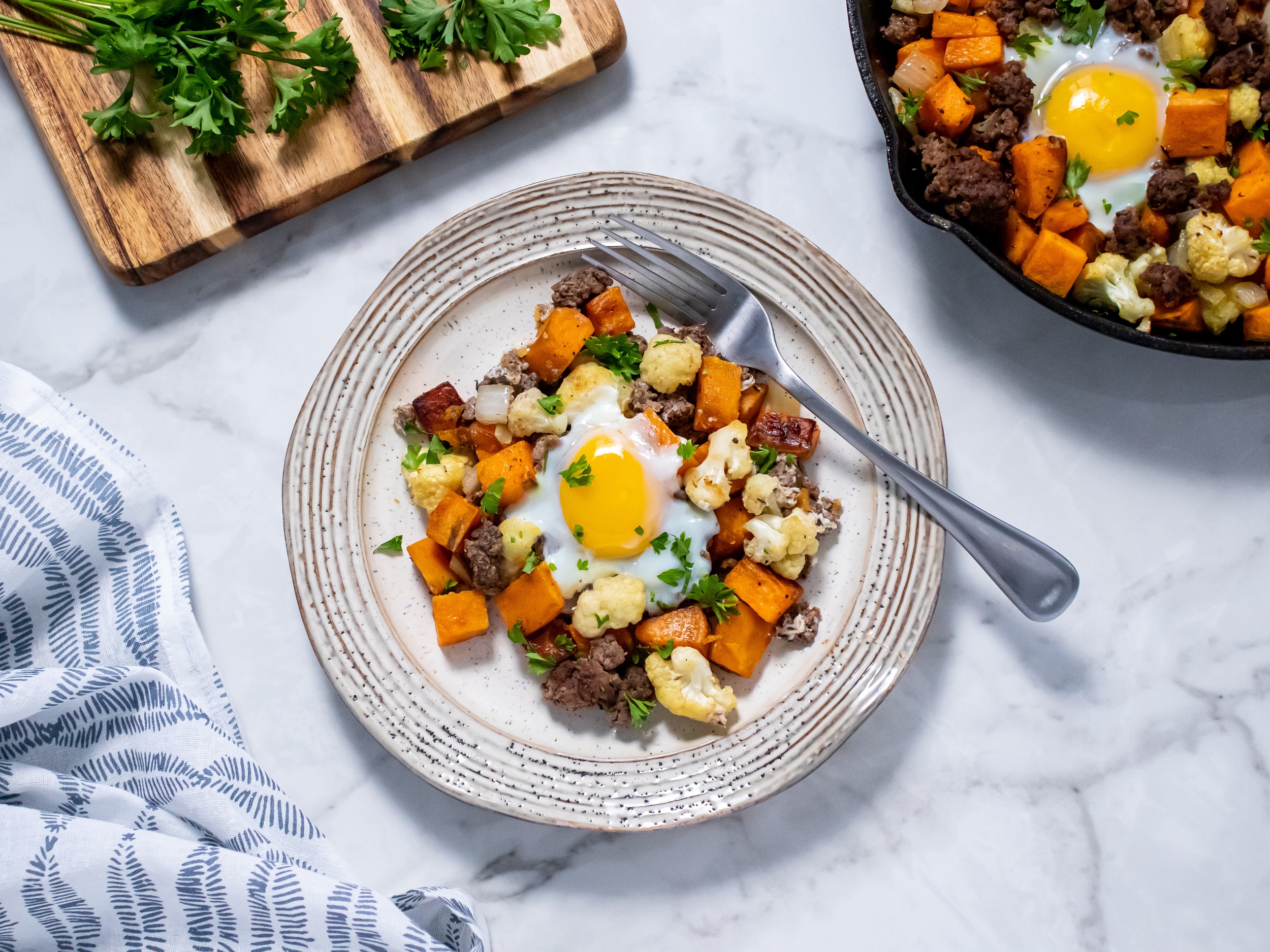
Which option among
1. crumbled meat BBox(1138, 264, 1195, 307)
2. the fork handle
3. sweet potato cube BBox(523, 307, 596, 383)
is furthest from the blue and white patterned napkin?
crumbled meat BBox(1138, 264, 1195, 307)

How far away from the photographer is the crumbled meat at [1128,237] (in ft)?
9.91

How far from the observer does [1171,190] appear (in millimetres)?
2971

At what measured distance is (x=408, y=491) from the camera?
327cm

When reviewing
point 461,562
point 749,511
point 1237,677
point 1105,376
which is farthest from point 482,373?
point 1237,677

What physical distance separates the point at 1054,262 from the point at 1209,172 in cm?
68

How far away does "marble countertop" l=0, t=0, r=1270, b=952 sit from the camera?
3396 millimetres

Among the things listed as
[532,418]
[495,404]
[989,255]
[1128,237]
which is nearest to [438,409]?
[495,404]

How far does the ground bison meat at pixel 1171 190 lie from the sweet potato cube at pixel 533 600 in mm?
2551

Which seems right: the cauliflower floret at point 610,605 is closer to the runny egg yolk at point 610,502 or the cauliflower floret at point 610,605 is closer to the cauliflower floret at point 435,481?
the runny egg yolk at point 610,502

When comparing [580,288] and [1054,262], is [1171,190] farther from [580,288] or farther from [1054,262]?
[580,288]

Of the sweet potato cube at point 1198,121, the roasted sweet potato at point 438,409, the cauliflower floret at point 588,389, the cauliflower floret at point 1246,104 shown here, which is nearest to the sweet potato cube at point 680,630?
the cauliflower floret at point 588,389

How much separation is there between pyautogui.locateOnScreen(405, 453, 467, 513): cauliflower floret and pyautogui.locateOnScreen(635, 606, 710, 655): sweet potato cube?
0.88 meters

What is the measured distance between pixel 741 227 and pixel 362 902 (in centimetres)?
280

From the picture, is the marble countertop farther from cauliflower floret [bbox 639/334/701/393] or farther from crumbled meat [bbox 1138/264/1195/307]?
cauliflower floret [bbox 639/334/701/393]
